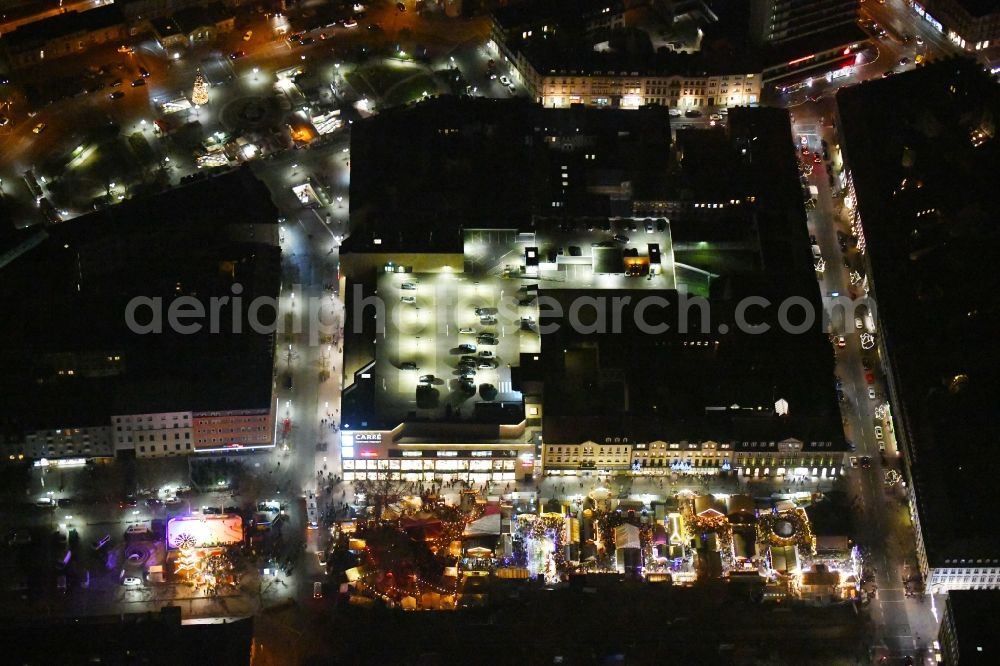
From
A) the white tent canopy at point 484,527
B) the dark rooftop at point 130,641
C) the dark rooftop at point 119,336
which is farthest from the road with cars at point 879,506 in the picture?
the dark rooftop at point 119,336

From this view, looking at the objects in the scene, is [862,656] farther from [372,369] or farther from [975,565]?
[372,369]

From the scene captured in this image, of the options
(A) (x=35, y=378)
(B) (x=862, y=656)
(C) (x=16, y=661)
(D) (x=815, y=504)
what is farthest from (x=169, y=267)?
(B) (x=862, y=656)

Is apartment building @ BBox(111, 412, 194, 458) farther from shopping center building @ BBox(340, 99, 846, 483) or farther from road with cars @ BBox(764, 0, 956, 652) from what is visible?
road with cars @ BBox(764, 0, 956, 652)

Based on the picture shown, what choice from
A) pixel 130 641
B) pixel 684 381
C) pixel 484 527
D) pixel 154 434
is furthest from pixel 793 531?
pixel 154 434

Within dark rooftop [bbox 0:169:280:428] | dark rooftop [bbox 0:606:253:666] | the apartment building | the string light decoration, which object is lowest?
dark rooftop [bbox 0:606:253:666]

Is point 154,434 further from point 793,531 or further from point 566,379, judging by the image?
point 793,531

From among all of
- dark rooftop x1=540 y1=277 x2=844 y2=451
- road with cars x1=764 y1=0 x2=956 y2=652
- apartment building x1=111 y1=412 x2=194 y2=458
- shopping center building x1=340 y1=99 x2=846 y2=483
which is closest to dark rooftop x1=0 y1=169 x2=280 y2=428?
apartment building x1=111 y1=412 x2=194 y2=458

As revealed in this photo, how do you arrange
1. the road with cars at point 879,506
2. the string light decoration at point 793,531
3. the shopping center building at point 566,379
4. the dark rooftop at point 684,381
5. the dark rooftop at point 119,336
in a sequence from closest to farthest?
the road with cars at point 879,506
the string light decoration at point 793,531
the shopping center building at point 566,379
the dark rooftop at point 684,381
the dark rooftop at point 119,336

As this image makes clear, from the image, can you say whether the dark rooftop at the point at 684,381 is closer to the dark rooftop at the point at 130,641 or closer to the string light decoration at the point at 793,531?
the string light decoration at the point at 793,531
